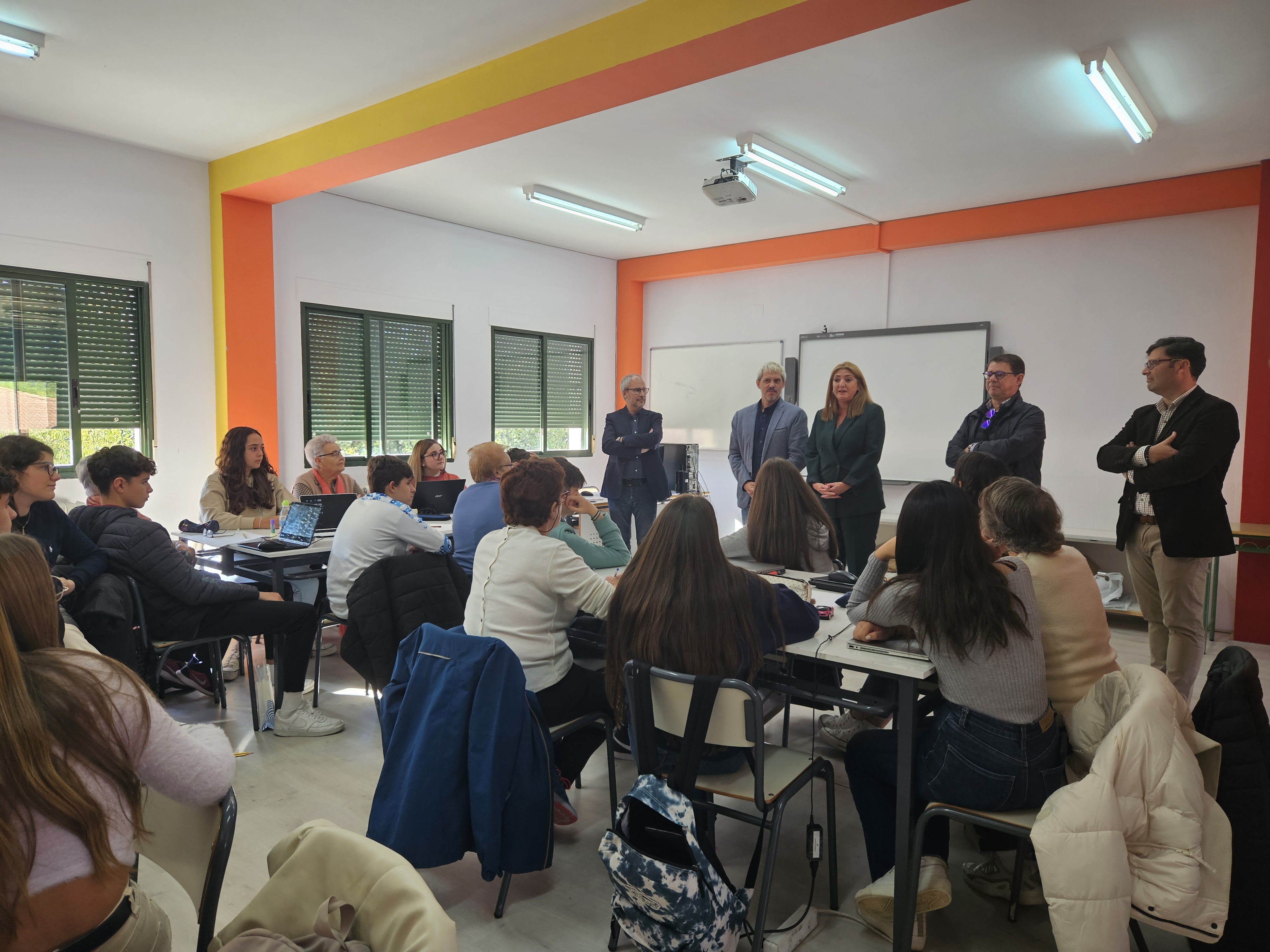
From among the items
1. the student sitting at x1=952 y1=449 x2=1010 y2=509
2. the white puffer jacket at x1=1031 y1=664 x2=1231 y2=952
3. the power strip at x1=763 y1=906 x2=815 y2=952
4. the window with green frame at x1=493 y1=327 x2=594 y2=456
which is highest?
the window with green frame at x1=493 y1=327 x2=594 y2=456

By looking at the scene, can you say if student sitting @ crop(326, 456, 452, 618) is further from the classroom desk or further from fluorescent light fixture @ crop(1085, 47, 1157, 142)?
fluorescent light fixture @ crop(1085, 47, 1157, 142)

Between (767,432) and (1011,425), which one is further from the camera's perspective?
(767,432)

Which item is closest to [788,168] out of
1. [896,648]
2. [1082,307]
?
[1082,307]

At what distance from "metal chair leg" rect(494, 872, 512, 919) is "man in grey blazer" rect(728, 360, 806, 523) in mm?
3049

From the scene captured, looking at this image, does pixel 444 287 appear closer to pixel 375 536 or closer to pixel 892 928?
pixel 375 536

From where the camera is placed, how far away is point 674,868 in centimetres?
168

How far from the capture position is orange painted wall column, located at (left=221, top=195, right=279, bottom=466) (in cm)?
521

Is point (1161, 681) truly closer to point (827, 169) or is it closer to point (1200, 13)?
point (1200, 13)

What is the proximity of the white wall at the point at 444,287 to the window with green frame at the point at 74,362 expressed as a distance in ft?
2.94

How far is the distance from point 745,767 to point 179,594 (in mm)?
2294

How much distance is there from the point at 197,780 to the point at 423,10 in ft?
10.7

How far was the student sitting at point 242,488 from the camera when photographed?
438 centimetres

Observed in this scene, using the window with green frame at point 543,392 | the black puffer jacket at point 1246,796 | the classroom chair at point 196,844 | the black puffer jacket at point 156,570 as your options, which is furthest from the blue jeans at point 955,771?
the window with green frame at point 543,392

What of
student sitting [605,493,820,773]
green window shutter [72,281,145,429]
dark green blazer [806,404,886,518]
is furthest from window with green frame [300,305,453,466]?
student sitting [605,493,820,773]
